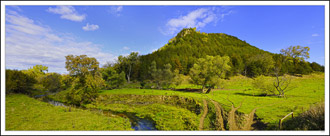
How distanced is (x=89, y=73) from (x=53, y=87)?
25203 millimetres

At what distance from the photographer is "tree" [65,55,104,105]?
1908cm

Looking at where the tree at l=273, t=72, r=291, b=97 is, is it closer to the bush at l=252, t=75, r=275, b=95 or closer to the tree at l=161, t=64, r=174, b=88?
the bush at l=252, t=75, r=275, b=95

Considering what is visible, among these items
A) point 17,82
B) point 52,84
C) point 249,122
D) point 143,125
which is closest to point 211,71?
point 249,122

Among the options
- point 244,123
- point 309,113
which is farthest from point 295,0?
point 244,123

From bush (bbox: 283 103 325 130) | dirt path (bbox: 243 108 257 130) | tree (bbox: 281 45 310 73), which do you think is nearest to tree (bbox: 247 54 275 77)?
tree (bbox: 281 45 310 73)

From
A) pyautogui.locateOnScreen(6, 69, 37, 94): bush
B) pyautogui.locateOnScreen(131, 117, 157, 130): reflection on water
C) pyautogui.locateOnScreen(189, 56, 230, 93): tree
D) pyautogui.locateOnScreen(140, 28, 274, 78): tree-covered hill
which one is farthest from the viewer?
pyautogui.locateOnScreen(140, 28, 274, 78): tree-covered hill

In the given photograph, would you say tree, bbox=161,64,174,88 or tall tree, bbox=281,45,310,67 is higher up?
tall tree, bbox=281,45,310,67

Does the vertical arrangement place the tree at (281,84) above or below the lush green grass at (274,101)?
above

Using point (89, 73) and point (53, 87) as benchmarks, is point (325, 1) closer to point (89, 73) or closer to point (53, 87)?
point (89, 73)

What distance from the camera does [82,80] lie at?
2014 centimetres

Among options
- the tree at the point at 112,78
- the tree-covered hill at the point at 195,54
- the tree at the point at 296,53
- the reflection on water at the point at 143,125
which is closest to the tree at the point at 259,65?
the tree-covered hill at the point at 195,54

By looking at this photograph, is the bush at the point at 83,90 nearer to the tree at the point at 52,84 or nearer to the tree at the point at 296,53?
the tree at the point at 52,84

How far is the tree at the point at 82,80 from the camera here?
62.6 feet

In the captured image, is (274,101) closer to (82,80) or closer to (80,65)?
(82,80)
